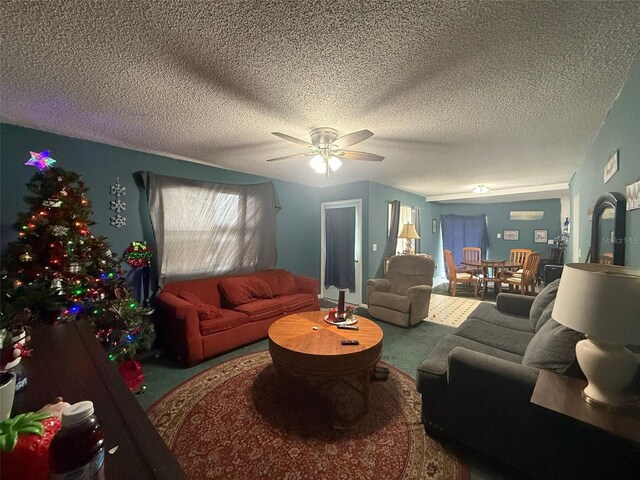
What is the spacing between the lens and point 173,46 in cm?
133

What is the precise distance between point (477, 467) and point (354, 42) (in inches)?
95.3

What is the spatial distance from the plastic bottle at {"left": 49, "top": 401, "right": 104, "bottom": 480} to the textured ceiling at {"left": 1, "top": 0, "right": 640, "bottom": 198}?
147 centimetres

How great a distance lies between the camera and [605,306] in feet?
3.40

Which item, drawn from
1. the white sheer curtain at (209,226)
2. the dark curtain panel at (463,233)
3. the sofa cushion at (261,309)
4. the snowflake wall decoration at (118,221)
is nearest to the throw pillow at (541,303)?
the sofa cushion at (261,309)

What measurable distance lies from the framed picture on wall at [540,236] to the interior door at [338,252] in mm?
5288

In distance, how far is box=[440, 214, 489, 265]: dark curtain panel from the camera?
7363 millimetres

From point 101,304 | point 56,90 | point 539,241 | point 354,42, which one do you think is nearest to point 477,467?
point 354,42

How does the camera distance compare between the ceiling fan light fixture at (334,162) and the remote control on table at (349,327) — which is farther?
the ceiling fan light fixture at (334,162)

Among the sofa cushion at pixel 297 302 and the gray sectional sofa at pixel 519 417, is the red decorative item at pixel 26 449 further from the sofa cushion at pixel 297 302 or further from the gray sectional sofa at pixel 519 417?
the sofa cushion at pixel 297 302

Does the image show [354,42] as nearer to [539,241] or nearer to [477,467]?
[477,467]

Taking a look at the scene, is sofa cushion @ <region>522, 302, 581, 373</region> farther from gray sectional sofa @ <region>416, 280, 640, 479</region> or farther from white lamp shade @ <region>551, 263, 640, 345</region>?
white lamp shade @ <region>551, 263, 640, 345</region>

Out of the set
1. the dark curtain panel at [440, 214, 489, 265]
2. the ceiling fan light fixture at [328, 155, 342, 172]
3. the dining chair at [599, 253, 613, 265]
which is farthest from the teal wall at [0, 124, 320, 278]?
the dark curtain panel at [440, 214, 489, 265]

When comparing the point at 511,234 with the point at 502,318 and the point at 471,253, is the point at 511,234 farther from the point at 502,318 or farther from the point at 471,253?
the point at 502,318

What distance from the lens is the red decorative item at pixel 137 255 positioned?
2.68 meters
